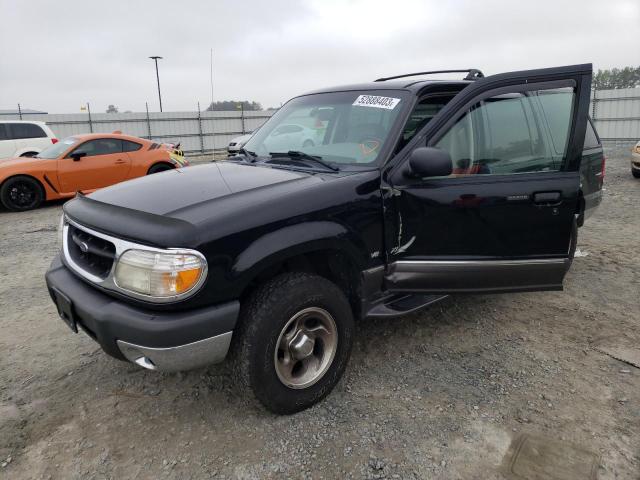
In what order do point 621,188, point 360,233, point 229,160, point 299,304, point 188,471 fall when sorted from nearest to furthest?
point 188,471
point 299,304
point 360,233
point 229,160
point 621,188

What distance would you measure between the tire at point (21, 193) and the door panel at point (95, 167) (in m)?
0.47

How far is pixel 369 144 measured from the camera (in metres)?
3.02

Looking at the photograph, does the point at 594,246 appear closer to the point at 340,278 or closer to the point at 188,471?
the point at 340,278

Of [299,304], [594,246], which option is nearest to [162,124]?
[594,246]

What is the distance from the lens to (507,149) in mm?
3148

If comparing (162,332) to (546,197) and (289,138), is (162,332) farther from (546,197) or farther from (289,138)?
(546,197)

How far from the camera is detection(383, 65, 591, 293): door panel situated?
9.52ft

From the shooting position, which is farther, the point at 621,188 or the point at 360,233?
the point at 621,188

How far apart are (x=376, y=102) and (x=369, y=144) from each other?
0.38 meters

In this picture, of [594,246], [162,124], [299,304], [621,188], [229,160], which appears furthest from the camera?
[162,124]

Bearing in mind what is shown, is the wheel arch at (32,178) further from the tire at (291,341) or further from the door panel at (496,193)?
the door panel at (496,193)

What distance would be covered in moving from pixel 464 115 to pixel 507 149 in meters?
0.43

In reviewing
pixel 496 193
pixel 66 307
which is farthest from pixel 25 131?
pixel 496 193

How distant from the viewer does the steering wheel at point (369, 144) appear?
2969mm
